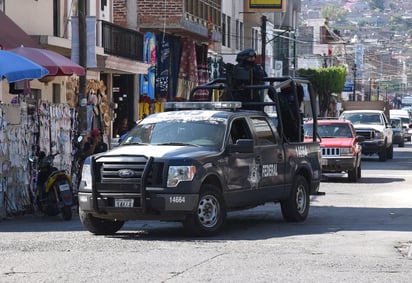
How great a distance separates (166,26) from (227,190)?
2669 centimetres

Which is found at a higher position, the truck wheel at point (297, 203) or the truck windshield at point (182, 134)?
the truck windshield at point (182, 134)

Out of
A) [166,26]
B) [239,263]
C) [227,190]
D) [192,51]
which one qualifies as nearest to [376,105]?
[192,51]

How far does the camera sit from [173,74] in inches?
1815

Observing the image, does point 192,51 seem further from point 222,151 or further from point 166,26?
point 222,151

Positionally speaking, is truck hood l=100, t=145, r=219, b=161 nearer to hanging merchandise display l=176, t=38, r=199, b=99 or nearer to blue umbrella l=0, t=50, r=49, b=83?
blue umbrella l=0, t=50, r=49, b=83

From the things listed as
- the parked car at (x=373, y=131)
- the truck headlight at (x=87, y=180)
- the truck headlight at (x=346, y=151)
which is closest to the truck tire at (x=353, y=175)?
Answer: the truck headlight at (x=346, y=151)

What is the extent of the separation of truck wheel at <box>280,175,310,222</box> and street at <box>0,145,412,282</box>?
7.7 inches

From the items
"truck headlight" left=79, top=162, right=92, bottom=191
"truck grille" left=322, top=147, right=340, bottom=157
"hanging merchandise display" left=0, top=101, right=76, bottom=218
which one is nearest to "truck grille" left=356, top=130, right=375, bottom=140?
"truck grille" left=322, top=147, right=340, bottom=157

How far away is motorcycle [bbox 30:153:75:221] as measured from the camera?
19.2 metres

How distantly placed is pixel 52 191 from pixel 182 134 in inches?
156

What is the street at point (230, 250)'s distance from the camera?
11.5m

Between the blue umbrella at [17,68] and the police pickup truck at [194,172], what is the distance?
341cm

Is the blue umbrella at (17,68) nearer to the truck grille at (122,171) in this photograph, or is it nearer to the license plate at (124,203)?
the truck grille at (122,171)

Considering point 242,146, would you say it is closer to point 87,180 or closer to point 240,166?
point 240,166
